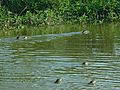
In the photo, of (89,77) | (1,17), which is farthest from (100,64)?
(1,17)

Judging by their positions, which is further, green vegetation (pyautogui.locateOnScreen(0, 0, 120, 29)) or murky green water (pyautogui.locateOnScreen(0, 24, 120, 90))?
green vegetation (pyautogui.locateOnScreen(0, 0, 120, 29))

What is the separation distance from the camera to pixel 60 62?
728 inches

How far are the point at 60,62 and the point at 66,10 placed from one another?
1056 inches

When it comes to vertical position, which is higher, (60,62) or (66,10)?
(66,10)

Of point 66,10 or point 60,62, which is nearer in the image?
point 60,62

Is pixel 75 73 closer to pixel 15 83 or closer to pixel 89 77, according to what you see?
pixel 89 77

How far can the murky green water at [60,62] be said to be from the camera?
1473 cm

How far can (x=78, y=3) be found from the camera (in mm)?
47000

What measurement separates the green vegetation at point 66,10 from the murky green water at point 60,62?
1473 cm

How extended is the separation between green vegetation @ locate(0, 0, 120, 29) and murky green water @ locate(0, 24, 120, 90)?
48.3ft

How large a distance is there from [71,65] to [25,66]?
5.96ft

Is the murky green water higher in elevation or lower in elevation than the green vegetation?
lower

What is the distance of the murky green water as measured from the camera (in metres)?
14.7

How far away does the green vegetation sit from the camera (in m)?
42.6
